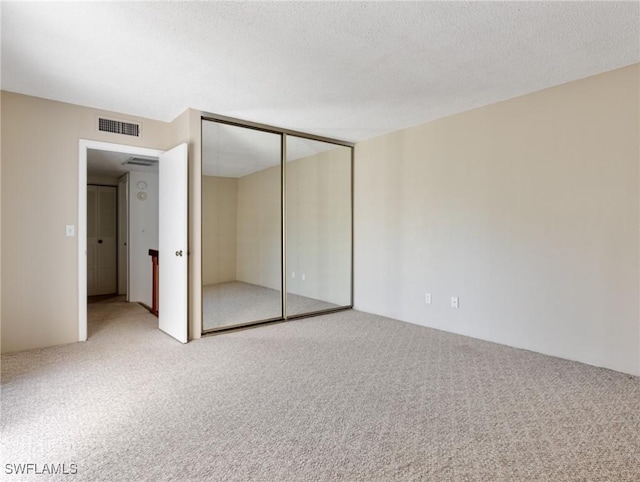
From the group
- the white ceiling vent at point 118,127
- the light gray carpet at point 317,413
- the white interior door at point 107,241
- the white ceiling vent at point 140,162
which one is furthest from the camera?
the white interior door at point 107,241

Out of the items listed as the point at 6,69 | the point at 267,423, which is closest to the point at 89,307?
the point at 6,69

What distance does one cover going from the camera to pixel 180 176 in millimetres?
3791

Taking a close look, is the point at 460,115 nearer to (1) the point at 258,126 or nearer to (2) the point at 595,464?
(1) the point at 258,126

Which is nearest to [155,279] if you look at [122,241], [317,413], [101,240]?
[122,241]

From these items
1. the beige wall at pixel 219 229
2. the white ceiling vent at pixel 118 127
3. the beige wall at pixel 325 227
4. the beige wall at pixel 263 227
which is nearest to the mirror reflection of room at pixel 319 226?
the beige wall at pixel 325 227

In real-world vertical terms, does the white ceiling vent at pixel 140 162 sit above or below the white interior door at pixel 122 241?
above

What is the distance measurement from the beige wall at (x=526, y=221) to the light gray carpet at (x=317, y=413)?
14.0 inches

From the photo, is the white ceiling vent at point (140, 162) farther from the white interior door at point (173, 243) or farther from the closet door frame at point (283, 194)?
the closet door frame at point (283, 194)

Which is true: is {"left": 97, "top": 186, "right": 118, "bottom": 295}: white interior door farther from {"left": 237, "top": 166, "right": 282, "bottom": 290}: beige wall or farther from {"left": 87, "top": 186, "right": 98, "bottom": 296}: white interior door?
{"left": 237, "top": 166, "right": 282, "bottom": 290}: beige wall

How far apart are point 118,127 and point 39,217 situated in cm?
119

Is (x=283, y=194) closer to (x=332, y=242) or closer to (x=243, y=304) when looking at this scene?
(x=332, y=242)

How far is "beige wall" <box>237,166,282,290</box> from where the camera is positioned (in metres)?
4.59

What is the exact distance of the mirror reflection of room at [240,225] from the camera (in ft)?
13.4

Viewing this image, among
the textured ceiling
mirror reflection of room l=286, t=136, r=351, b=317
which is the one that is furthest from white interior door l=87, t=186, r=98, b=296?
mirror reflection of room l=286, t=136, r=351, b=317
